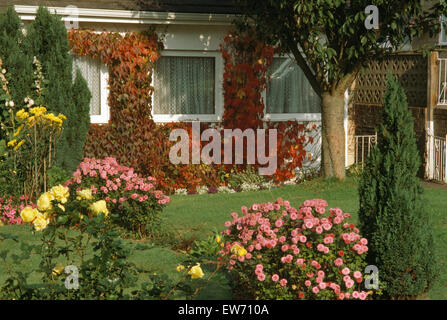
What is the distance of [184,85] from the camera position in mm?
14555

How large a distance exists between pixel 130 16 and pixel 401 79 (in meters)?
6.91

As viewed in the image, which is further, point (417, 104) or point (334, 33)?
point (417, 104)

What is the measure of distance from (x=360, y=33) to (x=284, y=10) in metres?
1.48

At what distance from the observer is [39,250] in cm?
553

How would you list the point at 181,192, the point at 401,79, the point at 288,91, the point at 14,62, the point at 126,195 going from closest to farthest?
the point at 126,195, the point at 14,62, the point at 181,192, the point at 288,91, the point at 401,79

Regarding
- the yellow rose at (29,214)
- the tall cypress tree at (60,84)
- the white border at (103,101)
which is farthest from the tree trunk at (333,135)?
the yellow rose at (29,214)

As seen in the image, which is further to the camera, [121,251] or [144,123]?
[144,123]

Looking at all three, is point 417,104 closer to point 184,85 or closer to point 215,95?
point 215,95

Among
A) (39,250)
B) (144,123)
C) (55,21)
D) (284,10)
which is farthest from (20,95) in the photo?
(39,250)

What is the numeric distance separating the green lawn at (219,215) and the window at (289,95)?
85.3 inches

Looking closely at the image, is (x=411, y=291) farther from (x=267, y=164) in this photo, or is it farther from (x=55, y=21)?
(x=267, y=164)

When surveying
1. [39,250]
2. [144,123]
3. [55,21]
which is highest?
[55,21]

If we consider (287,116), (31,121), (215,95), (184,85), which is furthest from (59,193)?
(287,116)
